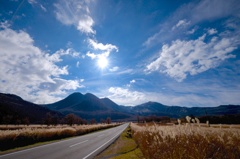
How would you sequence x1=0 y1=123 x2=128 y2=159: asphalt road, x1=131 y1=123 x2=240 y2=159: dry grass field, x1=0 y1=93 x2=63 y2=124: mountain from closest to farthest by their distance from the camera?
x1=131 y1=123 x2=240 y2=159: dry grass field → x1=0 y1=123 x2=128 y2=159: asphalt road → x1=0 y1=93 x2=63 y2=124: mountain

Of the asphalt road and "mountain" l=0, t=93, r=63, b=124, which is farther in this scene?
"mountain" l=0, t=93, r=63, b=124

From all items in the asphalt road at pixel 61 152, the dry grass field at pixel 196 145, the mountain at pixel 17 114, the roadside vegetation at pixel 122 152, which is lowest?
the roadside vegetation at pixel 122 152

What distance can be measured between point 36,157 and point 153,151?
764 centimetres

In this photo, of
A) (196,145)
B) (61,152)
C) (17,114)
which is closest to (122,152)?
(61,152)

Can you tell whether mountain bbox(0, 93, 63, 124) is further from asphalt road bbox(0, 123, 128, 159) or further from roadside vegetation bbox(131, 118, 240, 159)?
roadside vegetation bbox(131, 118, 240, 159)

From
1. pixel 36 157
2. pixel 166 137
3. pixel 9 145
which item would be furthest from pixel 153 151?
pixel 9 145

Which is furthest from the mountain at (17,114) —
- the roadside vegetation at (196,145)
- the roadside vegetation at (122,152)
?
the roadside vegetation at (196,145)

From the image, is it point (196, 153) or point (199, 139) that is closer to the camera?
point (196, 153)

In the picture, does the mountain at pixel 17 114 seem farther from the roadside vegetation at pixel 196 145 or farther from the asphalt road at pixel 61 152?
the roadside vegetation at pixel 196 145

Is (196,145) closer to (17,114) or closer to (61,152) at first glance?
(61,152)

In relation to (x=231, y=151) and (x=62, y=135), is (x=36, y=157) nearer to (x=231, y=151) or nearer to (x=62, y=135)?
(x=231, y=151)

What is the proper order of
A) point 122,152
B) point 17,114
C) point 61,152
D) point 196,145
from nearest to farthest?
point 196,145, point 61,152, point 122,152, point 17,114

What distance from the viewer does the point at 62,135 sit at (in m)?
25.2

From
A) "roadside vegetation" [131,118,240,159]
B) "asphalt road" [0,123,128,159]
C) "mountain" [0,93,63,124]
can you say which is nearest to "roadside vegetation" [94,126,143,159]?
"asphalt road" [0,123,128,159]
